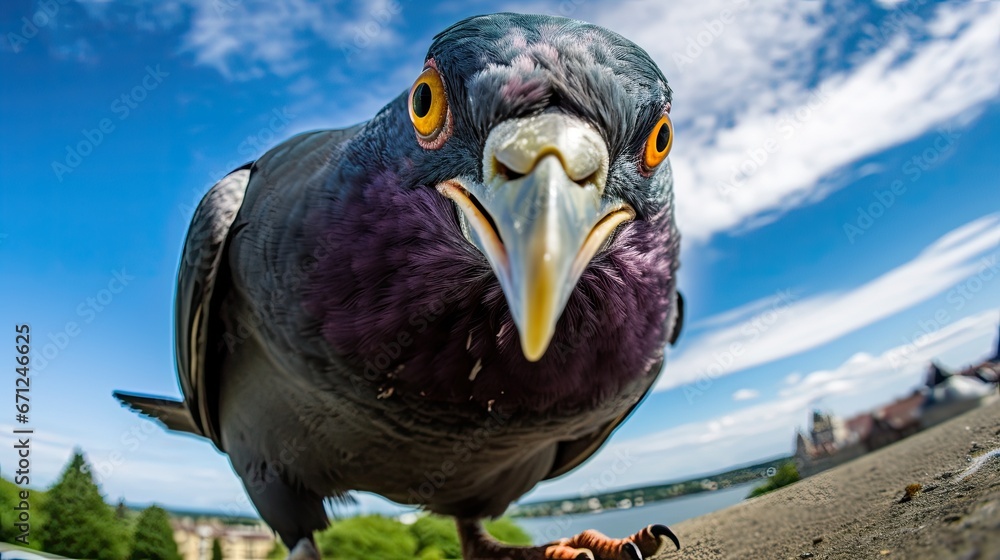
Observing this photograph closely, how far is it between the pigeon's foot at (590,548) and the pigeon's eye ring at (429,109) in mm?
3199

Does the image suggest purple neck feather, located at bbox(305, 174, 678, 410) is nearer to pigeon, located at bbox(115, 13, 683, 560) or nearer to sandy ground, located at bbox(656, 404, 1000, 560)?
pigeon, located at bbox(115, 13, 683, 560)

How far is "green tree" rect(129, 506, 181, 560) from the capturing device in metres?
6.64

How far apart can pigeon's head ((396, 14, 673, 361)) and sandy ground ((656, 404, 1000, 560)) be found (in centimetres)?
129

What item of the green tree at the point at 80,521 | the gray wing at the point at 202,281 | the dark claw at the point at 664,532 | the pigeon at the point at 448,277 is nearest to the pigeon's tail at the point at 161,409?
the green tree at the point at 80,521

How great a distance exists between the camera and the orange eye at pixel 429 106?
263cm

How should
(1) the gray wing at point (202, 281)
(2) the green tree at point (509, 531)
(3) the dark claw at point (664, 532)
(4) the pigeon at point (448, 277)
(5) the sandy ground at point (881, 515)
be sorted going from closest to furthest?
(5) the sandy ground at point (881, 515) < (4) the pigeon at point (448, 277) < (1) the gray wing at point (202, 281) < (3) the dark claw at point (664, 532) < (2) the green tree at point (509, 531)

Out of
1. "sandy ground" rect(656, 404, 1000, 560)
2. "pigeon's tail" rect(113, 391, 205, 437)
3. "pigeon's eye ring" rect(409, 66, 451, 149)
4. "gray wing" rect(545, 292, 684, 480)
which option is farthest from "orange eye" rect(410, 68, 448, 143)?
"pigeon's tail" rect(113, 391, 205, 437)

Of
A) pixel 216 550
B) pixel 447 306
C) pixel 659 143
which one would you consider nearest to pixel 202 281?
pixel 447 306

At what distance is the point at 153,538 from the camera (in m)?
6.80

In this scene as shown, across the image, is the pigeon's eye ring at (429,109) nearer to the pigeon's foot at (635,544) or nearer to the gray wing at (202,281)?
the gray wing at (202,281)

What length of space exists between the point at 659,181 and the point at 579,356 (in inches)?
39.7

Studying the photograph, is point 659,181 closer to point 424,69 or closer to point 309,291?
point 424,69

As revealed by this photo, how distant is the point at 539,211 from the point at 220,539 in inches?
318

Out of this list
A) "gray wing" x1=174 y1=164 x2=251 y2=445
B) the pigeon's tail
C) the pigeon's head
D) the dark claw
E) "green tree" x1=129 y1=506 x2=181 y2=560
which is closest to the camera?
the pigeon's head
